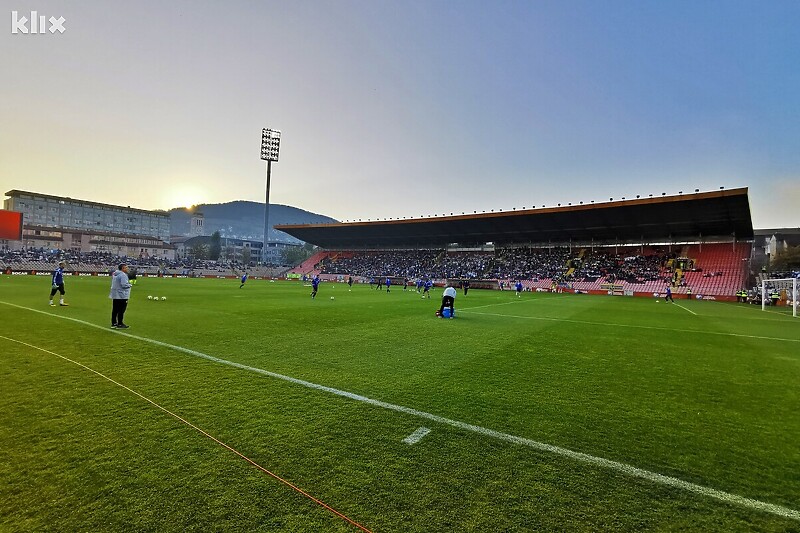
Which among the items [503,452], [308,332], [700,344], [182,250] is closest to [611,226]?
[700,344]

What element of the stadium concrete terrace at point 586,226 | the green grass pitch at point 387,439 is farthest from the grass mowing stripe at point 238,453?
the stadium concrete terrace at point 586,226

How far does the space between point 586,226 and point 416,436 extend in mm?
54148

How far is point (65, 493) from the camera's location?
2.98 meters

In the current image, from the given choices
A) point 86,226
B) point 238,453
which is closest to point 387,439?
point 238,453

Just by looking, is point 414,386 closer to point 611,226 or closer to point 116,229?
point 611,226

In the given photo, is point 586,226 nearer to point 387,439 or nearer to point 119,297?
point 119,297

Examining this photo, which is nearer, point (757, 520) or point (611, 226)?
point (757, 520)

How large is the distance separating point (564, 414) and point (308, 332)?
7979 mm

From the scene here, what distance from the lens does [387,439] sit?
13.5ft

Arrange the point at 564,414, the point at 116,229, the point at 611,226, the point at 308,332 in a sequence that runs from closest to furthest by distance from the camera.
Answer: the point at 564,414, the point at 308,332, the point at 611,226, the point at 116,229

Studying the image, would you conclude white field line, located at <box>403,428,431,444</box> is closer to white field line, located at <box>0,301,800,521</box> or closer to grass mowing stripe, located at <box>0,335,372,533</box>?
white field line, located at <box>0,301,800,521</box>

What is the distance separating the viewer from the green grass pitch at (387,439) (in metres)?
2.87

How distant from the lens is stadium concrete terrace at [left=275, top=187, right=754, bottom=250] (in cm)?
4222

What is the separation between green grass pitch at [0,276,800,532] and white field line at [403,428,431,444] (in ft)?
0.45
